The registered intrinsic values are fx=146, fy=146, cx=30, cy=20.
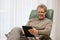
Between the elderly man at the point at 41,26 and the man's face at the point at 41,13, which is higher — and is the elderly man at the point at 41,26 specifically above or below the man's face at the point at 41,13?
below

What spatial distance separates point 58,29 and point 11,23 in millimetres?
1299

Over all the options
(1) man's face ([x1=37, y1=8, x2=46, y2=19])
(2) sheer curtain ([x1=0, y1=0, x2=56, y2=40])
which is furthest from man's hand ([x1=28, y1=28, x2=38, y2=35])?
(2) sheer curtain ([x1=0, y1=0, x2=56, y2=40])

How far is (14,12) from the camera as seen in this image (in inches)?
159

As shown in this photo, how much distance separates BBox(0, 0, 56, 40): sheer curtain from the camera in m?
3.96

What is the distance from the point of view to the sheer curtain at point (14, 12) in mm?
3965

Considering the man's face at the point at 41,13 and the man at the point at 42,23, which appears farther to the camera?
the man's face at the point at 41,13

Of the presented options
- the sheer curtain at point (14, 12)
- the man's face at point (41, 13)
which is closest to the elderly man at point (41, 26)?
the man's face at point (41, 13)

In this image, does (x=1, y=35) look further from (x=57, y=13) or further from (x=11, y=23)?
(x=57, y=13)

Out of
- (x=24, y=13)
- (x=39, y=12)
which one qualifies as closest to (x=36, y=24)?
(x=39, y=12)

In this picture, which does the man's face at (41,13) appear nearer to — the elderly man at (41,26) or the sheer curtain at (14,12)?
the elderly man at (41,26)

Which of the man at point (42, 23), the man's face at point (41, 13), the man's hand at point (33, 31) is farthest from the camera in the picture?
the man's face at point (41, 13)

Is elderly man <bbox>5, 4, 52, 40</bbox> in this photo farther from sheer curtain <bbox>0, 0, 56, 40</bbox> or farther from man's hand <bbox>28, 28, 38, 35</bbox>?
sheer curtain <bbox>0, 0, 56, 40</bbox>

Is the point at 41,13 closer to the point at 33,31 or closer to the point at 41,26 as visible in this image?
the point at 41,26

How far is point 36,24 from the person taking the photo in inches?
115
